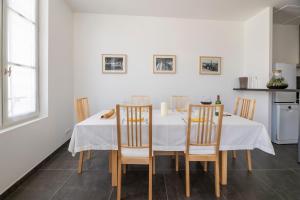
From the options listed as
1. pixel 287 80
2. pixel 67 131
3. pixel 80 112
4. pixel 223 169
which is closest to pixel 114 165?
pixel 80 112

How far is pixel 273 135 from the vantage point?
3.58 m

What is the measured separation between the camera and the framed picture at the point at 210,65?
4043 millimetres

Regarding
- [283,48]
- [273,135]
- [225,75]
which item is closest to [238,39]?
[225,75]

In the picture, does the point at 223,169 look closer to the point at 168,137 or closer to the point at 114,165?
the point at 168,137

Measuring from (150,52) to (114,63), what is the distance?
86 cm

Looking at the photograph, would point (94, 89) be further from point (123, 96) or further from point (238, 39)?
point (238, 39)

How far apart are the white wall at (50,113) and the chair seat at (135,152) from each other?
4.15 ft

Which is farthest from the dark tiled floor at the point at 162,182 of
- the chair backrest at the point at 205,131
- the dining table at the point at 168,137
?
the chair backrest at the point at 205,131

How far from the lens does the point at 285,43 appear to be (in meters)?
4.30

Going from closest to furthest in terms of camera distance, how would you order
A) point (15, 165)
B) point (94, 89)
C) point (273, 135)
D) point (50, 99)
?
point (15, 165) < point (50, 99) < point (273, 135) < point (94, 89)

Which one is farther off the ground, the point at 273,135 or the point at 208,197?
the point at 273,135

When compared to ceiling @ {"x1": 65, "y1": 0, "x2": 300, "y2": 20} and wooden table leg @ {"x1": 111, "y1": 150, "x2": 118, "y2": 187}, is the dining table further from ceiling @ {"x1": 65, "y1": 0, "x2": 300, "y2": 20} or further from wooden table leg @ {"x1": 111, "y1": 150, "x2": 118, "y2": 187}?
ceiling @ {"x1": 65, "y1": 0, "x2": 300, "y2": 20}

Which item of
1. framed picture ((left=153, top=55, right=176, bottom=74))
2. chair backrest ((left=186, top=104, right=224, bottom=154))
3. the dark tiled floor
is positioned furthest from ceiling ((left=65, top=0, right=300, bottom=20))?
the dark tiled floor

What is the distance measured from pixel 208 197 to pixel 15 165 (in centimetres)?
219
